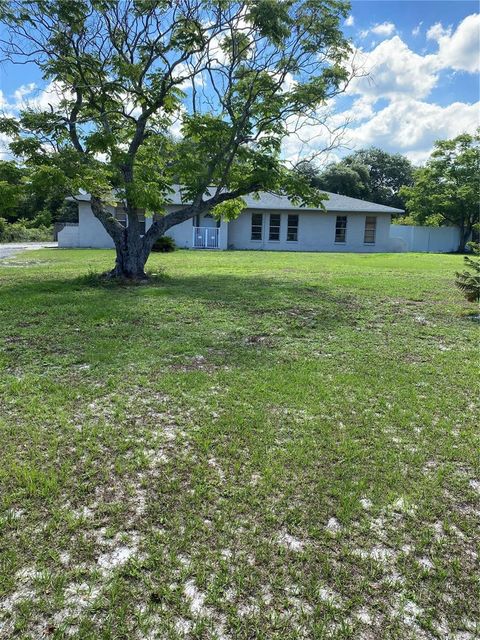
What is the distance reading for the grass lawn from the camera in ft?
5.80

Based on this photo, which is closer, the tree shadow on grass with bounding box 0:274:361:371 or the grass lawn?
the grass lawn

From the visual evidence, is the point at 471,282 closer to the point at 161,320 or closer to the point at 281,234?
the point at 161,320

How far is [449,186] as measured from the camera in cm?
3073

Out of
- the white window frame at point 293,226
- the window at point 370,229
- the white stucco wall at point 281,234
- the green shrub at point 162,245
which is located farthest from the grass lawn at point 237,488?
the window at point 370,229

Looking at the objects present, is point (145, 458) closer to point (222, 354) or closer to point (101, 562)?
point (101, 562)

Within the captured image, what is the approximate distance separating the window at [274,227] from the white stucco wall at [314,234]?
0.21 meters

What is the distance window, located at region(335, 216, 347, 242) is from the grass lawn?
21.8m

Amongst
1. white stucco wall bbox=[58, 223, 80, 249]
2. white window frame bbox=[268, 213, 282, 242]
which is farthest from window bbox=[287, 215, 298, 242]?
white stucco wall bbox=[58, 223, 80, 249]

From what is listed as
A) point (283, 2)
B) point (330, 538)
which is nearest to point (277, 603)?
point (330, 538)

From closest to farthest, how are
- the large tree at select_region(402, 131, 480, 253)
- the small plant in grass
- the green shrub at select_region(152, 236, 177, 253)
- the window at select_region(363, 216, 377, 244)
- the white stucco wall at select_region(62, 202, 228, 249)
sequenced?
the small plant in grass
the green shrub at select_region(152, 236, 177, 253)
the white stucco wall at select_region(62, 202, 228, 249)
the window at select_region(363, 216, 377, 244)
the large tree at select_region(402, 131, 480, 253)

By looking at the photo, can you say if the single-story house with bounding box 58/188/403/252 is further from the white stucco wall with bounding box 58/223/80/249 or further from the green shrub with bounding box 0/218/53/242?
the green shrub with bounding box 0/218/53/242

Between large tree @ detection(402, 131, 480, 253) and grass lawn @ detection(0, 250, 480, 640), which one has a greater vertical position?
large tree @ detection(402, 131, 480, 253)

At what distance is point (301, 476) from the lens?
261 centimetres

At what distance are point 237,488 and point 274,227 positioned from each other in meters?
24.2
